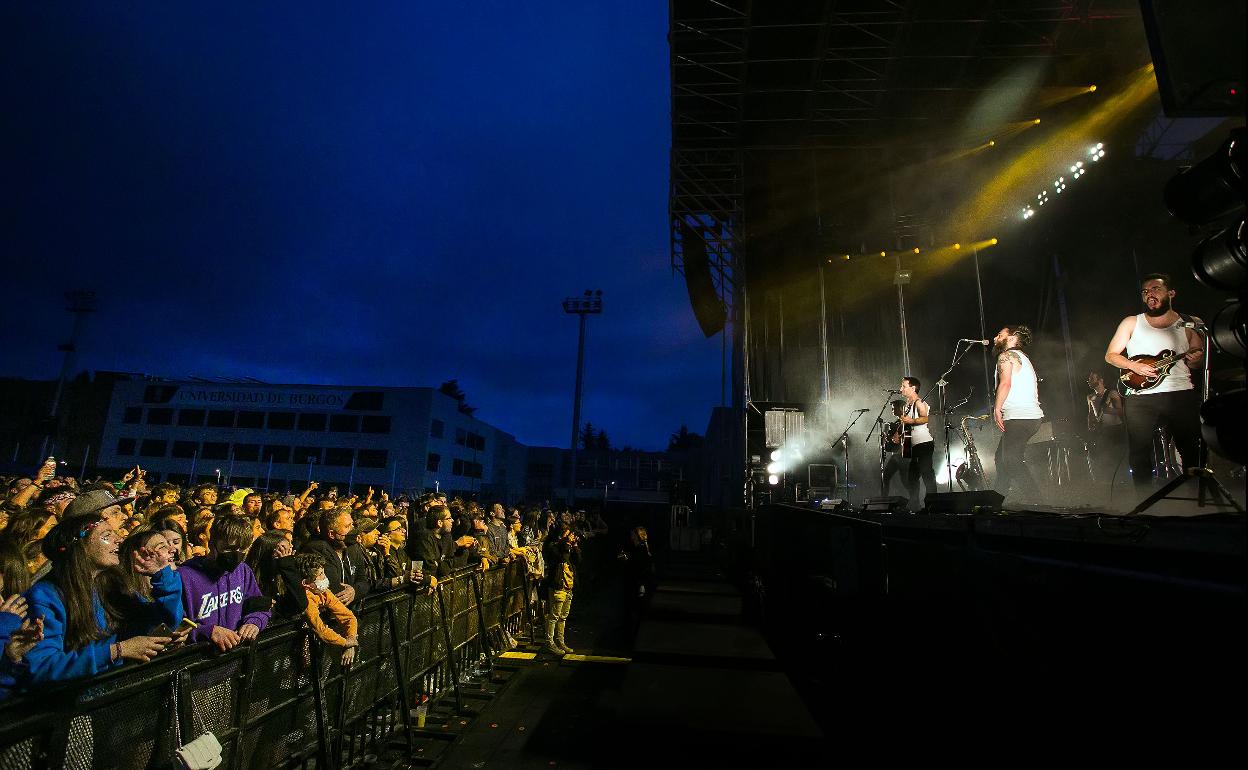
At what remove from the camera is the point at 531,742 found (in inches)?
235

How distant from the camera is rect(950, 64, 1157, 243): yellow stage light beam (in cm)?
1118

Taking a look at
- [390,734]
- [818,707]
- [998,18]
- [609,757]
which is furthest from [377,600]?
[998,18]

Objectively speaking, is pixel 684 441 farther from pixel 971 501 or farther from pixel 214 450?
pixel 971 501

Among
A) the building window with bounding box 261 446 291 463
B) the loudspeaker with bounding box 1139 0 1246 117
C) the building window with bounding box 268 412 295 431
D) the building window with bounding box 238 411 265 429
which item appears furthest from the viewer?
the building window with bounding box 238 411 265 429

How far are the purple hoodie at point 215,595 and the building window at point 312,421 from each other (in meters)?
51.5

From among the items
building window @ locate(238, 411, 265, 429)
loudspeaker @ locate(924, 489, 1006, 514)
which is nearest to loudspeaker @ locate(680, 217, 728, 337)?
loudspeaker @ locate(924, 489, 1006, 514)

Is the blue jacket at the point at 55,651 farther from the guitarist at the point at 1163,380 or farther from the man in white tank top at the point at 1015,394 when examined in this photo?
the man in white tank top at the point at 1015,394

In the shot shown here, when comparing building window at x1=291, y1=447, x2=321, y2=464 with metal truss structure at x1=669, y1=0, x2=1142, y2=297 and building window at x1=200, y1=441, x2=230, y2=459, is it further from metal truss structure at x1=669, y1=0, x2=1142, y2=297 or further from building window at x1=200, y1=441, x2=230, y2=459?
metal truss structure at x1=669, y1=0, x2=1142, y2=297

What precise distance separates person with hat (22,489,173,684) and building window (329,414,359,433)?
1986 inches

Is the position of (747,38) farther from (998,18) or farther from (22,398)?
(22,398)

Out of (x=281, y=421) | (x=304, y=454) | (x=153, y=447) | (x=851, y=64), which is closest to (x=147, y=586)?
(x=851, y=64)

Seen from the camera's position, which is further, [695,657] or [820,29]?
[820,29]

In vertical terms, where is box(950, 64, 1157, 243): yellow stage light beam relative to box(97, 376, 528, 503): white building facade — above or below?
above

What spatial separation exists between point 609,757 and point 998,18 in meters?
15.1
